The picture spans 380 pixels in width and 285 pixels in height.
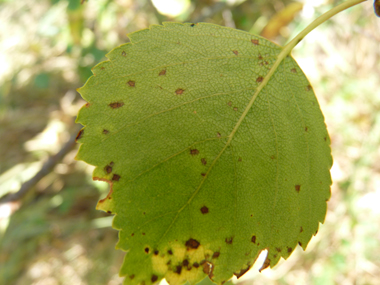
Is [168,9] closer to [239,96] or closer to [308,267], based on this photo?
[239,96]

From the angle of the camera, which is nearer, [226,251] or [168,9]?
[226,251]

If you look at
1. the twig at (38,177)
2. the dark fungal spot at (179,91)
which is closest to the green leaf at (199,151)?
the dark fungal spot at (179,91)

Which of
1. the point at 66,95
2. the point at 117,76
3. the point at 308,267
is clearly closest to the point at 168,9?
the point at 117,76

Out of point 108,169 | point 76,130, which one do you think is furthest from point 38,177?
point 108,169

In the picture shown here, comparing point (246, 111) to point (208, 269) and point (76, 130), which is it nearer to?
point (208, 269)

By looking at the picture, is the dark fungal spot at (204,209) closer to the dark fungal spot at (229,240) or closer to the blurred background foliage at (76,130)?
the dark fungal spot at (229,240)

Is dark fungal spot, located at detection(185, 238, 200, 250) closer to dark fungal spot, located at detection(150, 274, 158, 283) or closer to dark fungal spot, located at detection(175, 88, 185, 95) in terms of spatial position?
dark fungal spot, located at detection(150, 274, 158, 283)

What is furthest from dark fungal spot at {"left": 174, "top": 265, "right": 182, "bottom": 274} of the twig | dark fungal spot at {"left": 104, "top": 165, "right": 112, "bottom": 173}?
the twig
